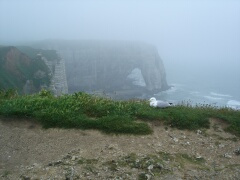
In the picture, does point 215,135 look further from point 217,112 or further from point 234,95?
point 234,95

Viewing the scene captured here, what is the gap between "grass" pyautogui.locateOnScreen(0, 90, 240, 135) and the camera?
12000mm

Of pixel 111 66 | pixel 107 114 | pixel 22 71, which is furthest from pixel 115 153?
pixel 111 66

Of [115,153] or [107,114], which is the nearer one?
[115,153]

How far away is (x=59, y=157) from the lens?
9.91m

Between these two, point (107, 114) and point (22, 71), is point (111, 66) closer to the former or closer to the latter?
point (22, 71)

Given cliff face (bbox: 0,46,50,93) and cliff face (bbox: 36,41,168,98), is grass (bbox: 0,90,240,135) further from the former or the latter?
cliff face (bbox: 36,41,168,98)

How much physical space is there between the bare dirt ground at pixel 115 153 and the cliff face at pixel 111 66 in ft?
343

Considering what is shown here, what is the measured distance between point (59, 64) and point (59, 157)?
278 feet

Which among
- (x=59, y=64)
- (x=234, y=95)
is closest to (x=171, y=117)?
(x=59, y=64)

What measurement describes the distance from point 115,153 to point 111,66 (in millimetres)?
120841

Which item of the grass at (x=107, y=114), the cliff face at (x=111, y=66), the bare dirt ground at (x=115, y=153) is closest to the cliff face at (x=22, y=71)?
the cliff face at (x=111, y=66)

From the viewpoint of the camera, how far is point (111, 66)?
130m

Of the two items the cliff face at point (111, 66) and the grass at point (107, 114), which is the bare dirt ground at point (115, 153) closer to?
the grass at point (107, 114)

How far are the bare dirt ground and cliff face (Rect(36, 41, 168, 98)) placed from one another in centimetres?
10441
